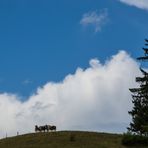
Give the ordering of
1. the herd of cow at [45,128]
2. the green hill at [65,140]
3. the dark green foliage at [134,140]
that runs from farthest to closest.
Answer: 1. the herd of cow at [45,128]
2. the dark green foliage at [134,140]
3. the green hill at [65,140]

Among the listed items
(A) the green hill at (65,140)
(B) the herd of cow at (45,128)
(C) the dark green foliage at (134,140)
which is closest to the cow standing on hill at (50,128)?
(B) the herd of cow at (45,128)

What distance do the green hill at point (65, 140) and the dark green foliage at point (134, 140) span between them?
36.2 inches

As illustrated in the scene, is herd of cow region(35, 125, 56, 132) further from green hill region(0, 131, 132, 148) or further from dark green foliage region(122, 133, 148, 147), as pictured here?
dark green foliage region(122, 133, 148, 147)

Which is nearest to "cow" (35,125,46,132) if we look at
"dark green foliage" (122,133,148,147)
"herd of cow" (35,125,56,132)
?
"herd of cow" (35,125,56,132)

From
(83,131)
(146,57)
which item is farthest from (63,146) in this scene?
(146,57)

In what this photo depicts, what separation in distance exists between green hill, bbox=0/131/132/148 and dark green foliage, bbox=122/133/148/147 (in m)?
0.92

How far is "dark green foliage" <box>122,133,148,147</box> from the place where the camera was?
64875 mm

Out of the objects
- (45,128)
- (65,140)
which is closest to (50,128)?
(45,128)

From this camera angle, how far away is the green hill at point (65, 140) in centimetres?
6372

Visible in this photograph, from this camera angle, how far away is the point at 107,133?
7238 cm

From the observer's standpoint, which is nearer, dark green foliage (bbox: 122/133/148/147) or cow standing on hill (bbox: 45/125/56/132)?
dark green foliage (bbox: 122/133/148/147)

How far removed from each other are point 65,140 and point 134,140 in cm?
907

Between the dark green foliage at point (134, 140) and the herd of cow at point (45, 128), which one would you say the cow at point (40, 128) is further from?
the dark green foliage at point (134, 140)

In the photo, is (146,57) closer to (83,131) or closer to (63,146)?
(83,131)
